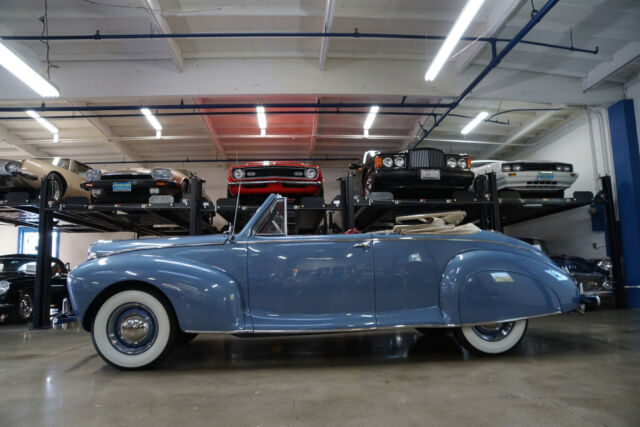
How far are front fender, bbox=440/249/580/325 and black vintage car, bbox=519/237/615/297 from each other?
393 centimetres

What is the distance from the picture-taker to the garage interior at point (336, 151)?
2.39 meters

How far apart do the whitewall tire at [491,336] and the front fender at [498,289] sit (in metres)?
0.20

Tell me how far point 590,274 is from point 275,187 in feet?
18.7

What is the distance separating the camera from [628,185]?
25.7ft

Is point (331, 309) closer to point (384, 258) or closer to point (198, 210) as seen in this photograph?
point (384, 258)

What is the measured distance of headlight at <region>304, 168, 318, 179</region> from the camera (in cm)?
662

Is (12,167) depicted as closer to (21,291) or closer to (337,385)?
(21,291)

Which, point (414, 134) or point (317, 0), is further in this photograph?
point (414, 134)

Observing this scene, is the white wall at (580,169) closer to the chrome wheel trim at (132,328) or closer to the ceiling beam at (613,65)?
the ceiling beam at (613,65)

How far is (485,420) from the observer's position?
1.96 meters

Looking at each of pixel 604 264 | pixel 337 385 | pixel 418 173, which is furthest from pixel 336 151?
pixel 337 385

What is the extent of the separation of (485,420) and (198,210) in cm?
542

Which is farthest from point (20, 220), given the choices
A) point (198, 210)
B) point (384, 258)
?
point (384, 258)

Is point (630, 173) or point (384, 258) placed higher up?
point (630, 173)
